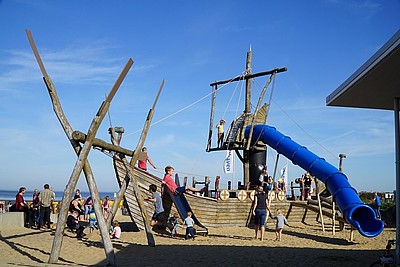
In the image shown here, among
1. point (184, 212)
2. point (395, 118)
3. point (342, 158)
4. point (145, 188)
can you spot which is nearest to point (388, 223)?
point (342, 158)

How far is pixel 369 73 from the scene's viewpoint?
23.5ft

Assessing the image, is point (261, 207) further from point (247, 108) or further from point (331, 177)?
point (247, 108)

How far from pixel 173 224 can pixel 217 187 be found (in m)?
3.23

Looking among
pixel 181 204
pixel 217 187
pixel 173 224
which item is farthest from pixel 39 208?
pixel 217 187

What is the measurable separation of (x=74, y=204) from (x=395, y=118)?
9941 millimetres

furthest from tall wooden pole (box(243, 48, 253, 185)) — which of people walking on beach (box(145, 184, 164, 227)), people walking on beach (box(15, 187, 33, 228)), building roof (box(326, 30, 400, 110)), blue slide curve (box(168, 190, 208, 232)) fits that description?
building roof (box(326, 30, 400, 110))

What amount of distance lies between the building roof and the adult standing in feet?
32.8

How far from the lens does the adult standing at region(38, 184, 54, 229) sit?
15.3 metres

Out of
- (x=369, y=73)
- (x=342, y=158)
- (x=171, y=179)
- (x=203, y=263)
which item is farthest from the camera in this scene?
(x=342, y=158)

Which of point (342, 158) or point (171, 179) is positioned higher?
point (342, 158)

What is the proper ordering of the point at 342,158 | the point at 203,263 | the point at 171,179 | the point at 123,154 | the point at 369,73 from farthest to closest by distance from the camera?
1. the point at 342,158
2. the point at 171,179
3. the point at 123,154
4. the point at 203,263
5. the point at 369,73

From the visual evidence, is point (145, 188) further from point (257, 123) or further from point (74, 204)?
point (257, 123)

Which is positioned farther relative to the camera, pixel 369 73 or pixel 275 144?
pixel 275 144

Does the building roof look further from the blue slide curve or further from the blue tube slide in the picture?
the blue slide curve
